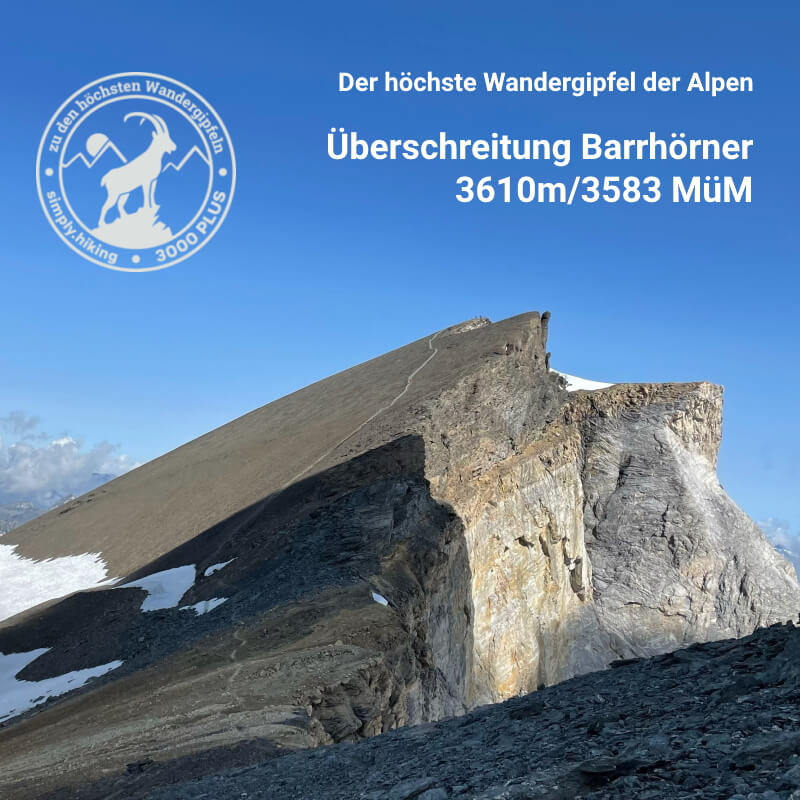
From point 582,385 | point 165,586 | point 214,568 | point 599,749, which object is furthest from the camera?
point 582,385

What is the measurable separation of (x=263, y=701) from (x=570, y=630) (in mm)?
A: 32060

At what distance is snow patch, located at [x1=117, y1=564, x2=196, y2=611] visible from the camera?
2908 cm

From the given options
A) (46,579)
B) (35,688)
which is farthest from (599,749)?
(46,579)

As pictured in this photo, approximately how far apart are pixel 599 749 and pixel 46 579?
140 feet

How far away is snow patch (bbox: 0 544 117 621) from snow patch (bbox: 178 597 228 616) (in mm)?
12989

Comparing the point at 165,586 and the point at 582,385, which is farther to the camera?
the point at 582,385

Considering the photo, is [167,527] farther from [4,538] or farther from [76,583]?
[4,538]

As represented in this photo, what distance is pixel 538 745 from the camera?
28.8 feet

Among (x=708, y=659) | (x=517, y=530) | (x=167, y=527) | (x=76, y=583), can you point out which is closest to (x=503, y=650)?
(x=517, y=530)

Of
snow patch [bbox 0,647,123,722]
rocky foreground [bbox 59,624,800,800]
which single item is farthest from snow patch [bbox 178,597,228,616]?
rocky foreground [bbox 59,624,800,800]

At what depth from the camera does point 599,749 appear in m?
7.87

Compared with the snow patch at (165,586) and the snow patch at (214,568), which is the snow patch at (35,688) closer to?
the snow patch at (165,586)

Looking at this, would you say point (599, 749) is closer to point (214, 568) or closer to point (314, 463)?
point (214, 568)

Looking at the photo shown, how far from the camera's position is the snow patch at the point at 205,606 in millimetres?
25717
